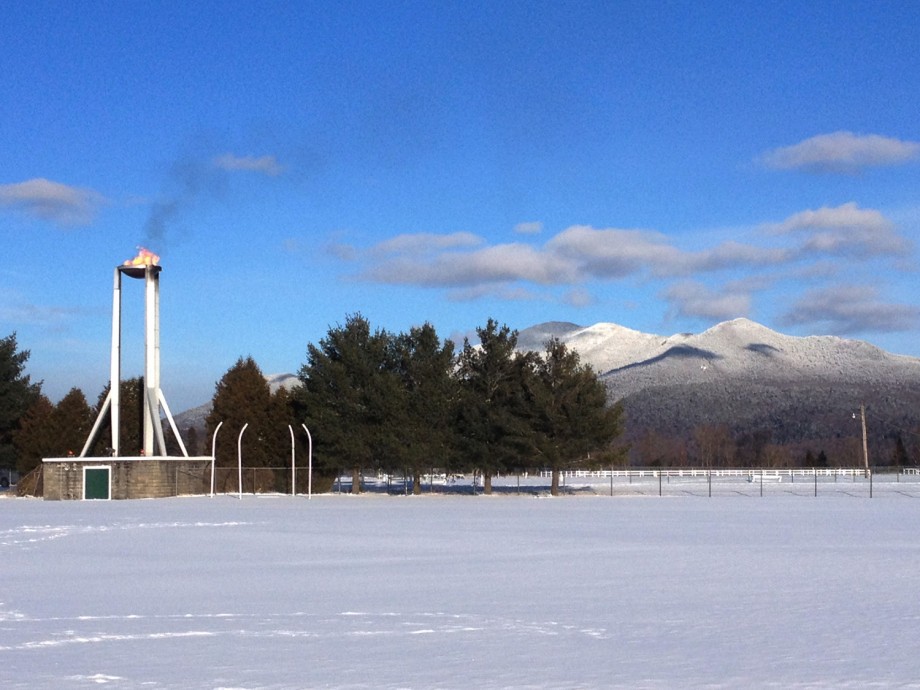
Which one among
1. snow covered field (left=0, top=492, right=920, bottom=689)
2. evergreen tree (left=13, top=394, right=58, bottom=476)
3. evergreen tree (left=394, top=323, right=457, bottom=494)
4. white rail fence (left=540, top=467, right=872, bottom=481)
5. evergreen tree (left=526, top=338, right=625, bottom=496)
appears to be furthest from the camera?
white rail fence (left=540, top=467, right=872, bottom=481)

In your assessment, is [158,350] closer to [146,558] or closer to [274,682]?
[146,558]

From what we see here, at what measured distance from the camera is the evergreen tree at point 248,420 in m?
70.4

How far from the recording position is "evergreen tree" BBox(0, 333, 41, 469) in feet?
257

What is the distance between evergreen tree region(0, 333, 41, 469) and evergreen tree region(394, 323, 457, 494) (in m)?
28.3

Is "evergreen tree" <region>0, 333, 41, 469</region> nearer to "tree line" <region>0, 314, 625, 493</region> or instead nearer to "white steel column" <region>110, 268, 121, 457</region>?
"tree line" <region>0, 314, 625, 493</region>

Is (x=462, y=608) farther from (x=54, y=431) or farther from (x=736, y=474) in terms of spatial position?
(x=736, y=474)

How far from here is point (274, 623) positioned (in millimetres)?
14180

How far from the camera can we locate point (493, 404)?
214 ft

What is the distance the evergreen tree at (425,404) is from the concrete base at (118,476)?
44.6 ft

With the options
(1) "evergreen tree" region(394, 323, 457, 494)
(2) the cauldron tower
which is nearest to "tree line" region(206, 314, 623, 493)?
(1) "evergreen tree" region(394, 323, 457, 494)

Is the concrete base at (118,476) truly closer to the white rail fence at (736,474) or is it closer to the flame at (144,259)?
the flame at (144,259)

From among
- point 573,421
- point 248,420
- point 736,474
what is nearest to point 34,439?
point 248,420

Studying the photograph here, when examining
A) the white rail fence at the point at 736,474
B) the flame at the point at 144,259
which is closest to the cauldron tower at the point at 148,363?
the flame at the point at 144,259

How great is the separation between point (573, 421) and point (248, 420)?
72.5 feet
